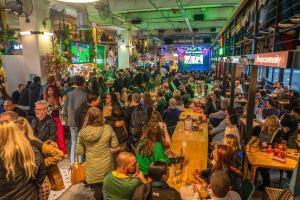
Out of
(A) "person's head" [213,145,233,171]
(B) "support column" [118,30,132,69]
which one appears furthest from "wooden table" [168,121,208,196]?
(B) "support column" [118,30,132,69]

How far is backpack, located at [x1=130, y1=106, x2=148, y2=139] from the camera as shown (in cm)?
438

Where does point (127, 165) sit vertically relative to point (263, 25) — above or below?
below

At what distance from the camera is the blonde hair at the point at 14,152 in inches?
72.4

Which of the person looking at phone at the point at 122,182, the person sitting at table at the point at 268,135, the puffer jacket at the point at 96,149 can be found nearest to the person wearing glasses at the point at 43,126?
the puffer jacket at the point at 96,149

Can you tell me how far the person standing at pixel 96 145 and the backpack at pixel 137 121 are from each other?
53.4 inches

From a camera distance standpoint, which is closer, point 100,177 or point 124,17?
point 100,177

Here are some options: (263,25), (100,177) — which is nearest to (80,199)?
(100,177)

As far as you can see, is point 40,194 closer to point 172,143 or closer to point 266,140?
point 172,143

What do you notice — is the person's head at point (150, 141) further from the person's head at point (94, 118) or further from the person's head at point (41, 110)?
the person's head at point (41, 110)

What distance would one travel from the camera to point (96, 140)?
9.62ft

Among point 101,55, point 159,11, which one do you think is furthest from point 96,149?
point 101,55

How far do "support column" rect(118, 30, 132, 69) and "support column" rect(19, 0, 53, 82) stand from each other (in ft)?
27.9

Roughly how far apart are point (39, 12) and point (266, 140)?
7241 mm

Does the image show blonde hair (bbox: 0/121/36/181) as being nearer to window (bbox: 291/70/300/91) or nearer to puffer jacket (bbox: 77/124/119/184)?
puffer jacket (bbox: 77/124/119/184)
